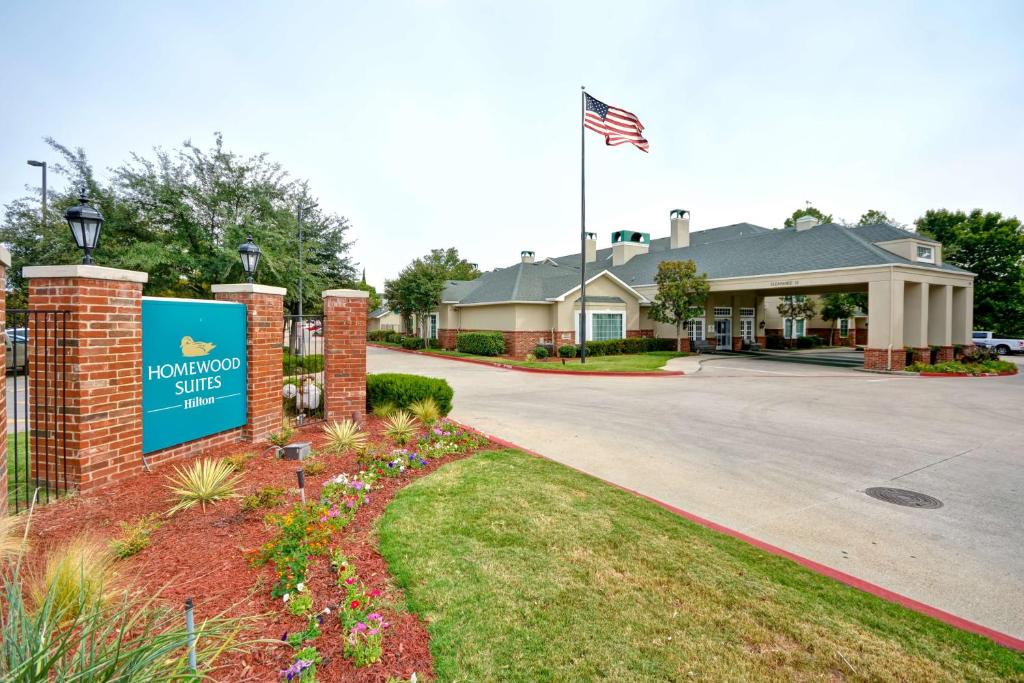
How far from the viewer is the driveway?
4.62m

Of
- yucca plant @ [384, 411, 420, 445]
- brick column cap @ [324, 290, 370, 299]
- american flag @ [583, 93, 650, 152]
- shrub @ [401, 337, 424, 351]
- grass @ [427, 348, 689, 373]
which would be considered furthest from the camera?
shrub @ [401, 337, 424, 351]

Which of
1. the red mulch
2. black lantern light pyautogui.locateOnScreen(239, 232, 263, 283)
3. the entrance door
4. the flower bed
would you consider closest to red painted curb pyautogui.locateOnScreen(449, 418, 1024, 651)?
the red mulch

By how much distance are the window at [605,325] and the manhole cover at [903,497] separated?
22.1m

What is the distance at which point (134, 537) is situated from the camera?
384cm

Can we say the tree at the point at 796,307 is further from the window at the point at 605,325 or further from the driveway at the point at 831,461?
the driveway at the point at 831,461

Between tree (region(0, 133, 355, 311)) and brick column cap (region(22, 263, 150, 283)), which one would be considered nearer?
brick column cap (region(22, 263, 150, 283))

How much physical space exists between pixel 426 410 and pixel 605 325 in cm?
2252

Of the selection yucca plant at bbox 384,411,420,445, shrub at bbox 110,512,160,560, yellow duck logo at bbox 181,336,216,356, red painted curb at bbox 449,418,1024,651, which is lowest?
red painted curb at bbox 449,418,1024,651

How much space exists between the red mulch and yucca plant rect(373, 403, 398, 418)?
305cm

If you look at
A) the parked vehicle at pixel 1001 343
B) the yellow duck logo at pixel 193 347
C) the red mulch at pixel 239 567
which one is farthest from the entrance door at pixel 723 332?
the yellow duck logo at pixel 193 347

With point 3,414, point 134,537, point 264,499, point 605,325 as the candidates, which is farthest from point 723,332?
point 3,414

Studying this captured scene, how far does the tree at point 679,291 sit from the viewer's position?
1118 inches

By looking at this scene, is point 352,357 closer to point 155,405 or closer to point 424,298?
point 155,405

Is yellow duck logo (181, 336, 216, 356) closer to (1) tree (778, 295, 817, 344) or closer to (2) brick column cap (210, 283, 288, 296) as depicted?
(2) brick column cap (210, 283, 288, 296)
